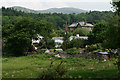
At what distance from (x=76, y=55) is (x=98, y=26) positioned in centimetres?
1797

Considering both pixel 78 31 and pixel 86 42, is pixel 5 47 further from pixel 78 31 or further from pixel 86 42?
pixel 78 31

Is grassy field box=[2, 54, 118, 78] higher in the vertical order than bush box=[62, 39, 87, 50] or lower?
higher

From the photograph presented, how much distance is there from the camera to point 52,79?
335 inches

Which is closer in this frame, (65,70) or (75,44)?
(65,70)

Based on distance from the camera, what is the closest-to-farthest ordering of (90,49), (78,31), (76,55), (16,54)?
1. (76,55)
2. (90,49)
3. (16,54)
4. (78,31)

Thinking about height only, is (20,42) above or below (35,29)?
below

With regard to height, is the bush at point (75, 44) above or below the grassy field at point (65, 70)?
below

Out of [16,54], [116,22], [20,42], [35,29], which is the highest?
[116,22]

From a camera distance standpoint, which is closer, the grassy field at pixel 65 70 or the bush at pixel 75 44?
the grassy field at pixel 65 70

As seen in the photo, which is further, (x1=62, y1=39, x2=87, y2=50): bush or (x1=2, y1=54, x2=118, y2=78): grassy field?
(x1=62, y1=39, x2=87, y2=50): bush

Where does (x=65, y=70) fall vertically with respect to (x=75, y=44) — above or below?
above

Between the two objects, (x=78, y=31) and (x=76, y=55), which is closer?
(x=76, y=55)

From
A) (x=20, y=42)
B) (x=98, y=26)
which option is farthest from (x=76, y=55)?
(x=98, y=26)

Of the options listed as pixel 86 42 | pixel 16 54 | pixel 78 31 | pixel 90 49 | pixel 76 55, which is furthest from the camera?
pixel 78 31
